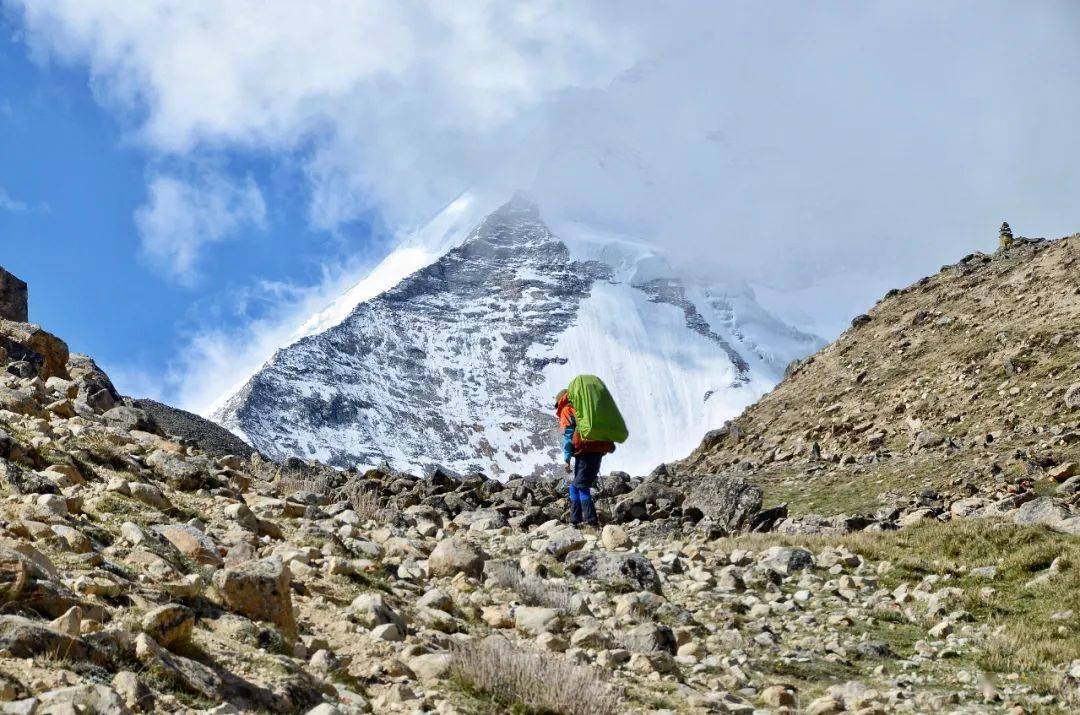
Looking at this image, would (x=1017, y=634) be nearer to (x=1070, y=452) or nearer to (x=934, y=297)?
(x=1070, y=452)

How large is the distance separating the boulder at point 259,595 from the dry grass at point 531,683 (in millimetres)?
1159

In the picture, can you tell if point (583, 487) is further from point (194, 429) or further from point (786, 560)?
point (194, 429)

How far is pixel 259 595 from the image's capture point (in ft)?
21.3

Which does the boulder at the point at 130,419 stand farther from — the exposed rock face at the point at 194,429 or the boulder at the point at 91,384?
the exposed rock face at the point at 194,429

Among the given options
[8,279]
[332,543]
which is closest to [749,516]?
[332,543]

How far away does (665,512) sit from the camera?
19.1 metres

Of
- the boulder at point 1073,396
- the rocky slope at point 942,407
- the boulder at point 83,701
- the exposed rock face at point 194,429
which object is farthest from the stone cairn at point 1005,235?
the boulder at point 83,701

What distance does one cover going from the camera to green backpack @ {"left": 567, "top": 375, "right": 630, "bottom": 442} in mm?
16809

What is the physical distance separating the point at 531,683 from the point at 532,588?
3579mm

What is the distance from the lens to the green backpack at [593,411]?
55.1 ft

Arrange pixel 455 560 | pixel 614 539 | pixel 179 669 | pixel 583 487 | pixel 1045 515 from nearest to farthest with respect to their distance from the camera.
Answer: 1. pixel 179 669
2. pixel 455 560
3. pixel 1045 515
4. pixel 614 539
5. pixel 583 487

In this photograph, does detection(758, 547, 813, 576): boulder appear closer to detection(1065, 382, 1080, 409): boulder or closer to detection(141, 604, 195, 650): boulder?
detection(141, 604, 195, 650): boulder

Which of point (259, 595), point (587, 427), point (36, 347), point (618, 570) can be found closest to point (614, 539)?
point (587, 427)

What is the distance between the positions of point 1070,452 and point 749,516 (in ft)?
20.6
